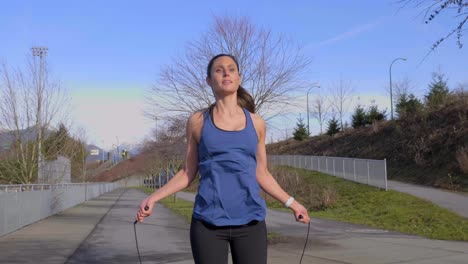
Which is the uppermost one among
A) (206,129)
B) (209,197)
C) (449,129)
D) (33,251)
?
(449,129)

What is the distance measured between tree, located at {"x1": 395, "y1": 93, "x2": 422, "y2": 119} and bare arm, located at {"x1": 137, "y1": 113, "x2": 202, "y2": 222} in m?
34.3

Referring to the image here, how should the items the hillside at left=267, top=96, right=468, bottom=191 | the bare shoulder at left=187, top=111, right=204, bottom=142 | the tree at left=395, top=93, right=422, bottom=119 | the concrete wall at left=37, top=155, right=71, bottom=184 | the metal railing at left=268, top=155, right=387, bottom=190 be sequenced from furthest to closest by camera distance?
the tree at left=395, top=93, right=422, bottom=119
the hillside at left=267, top=96, right=468, bottom=191
the metal railing at left=268, top=155, right=387, bottom=190
the concrete wall at left=37, top=155, right=71, bottom=184
the bare shoulder at left=187, top=111, right=204, bottom=142

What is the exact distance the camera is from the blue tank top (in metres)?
2.82

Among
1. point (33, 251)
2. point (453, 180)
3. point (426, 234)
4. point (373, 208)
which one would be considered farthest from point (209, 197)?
point (453, 180)

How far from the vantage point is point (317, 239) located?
10.7 metres

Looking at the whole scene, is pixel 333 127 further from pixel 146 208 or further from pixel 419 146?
pixel 146 208

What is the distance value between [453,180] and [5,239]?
18.1 meters

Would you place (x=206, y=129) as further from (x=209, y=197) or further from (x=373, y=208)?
(x=373, y=208)

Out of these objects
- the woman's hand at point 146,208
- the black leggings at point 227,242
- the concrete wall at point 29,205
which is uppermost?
the woman's hand at point 146,208

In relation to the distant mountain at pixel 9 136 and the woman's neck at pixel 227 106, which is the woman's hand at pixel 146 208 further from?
the distant mountain at pixel 9 136

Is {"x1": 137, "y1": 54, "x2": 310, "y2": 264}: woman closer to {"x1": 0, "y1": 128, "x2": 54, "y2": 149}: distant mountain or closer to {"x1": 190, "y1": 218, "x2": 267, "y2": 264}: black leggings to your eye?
{"x1": 190, "y1": 218, "x2": 267, "y2": 264}: black leggings

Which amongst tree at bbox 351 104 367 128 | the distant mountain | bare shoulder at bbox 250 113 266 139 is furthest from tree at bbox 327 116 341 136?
bare shoulder at bbox 250 113 266 139

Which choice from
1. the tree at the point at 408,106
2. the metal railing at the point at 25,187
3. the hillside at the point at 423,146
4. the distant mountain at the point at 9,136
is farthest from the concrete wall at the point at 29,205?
the tree at the point at 408,106

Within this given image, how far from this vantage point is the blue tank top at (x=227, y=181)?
2816 millimetres
